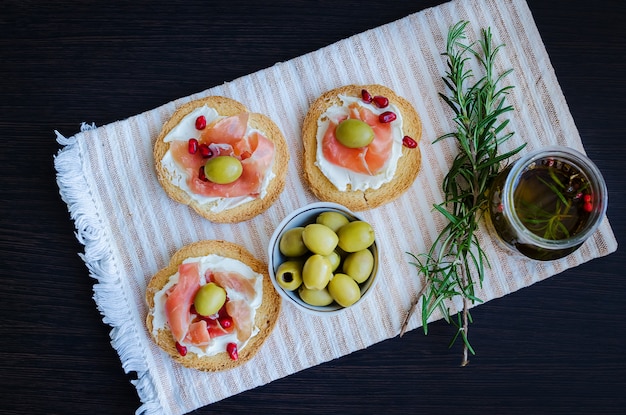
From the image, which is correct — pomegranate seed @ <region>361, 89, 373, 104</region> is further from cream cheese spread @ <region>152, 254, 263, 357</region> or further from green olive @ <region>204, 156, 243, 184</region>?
cream cheese spread @ <region>152, 254, 263, 357</region>

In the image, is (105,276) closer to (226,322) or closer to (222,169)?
(226,322)

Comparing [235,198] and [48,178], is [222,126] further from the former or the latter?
[48,178]

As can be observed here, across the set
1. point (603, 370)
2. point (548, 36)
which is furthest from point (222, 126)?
point (603, 370)

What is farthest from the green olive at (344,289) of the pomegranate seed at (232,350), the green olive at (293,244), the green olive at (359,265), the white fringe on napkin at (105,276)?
the white fringe on napkin at (105,276)

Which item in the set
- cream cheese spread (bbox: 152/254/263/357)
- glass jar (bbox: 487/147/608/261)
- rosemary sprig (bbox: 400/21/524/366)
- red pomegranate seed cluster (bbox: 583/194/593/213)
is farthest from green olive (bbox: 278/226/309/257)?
red pomegranate seed cluster (bbox: 583/194/593/213)

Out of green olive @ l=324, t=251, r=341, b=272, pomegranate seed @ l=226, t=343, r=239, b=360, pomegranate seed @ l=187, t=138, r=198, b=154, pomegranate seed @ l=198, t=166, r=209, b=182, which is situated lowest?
pomegranate seed @ l=226, t=343, r=239, b=360

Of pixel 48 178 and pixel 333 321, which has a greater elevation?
pixel 48 178

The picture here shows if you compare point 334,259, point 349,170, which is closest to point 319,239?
point 334,259
